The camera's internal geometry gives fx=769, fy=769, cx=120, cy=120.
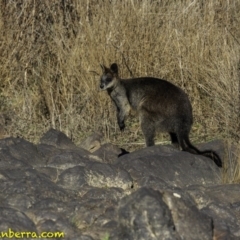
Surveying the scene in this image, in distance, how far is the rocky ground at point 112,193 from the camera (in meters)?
5.24

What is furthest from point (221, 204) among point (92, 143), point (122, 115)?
point (122, 115)

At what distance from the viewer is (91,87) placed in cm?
927

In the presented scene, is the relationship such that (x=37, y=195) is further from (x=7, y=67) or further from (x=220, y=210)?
(x=7, y=67)

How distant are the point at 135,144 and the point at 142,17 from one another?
199 cm

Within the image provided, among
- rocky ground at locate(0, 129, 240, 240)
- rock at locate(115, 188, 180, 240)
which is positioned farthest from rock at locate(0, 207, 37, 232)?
rock at locate(115, 188, 180, 240)

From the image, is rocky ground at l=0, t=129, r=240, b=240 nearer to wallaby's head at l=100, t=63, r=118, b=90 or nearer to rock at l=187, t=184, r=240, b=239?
rock at l=187, t=184, r=240, b=239

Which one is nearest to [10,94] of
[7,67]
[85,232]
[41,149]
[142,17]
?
[7,67]

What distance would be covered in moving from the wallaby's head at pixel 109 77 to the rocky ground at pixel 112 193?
1.20m

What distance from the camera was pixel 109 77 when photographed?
29.0 ft

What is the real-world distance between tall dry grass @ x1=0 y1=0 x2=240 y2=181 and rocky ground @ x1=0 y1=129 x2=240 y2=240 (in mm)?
1350

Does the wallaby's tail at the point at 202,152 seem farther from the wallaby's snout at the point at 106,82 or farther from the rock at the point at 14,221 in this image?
the rock at the point at 14,221

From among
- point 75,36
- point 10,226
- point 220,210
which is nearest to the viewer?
point 10,226

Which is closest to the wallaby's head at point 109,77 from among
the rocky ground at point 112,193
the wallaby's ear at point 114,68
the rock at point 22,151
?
the wallaby's ear at point 114,68

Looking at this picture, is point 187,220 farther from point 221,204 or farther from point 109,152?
point 109,152
